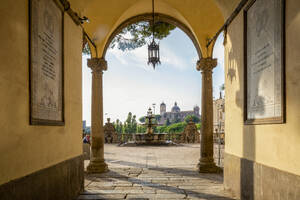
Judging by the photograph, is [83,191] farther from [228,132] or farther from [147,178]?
[228,132]

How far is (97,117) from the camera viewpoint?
6.63 m

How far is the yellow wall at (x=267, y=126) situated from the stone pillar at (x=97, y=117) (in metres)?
3.68

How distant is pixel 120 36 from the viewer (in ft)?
31.0

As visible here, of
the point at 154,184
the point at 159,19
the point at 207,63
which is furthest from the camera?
the point at 159,19

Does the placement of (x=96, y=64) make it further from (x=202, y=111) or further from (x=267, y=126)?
(x=267, y=126)

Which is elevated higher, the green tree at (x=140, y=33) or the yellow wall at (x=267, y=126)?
the green tree at (x=140, y=33)

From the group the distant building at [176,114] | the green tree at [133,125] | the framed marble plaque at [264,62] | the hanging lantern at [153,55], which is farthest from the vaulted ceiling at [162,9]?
the distant building at [176,114]

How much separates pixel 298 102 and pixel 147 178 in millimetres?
4132

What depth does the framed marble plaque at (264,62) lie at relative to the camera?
2635 mm

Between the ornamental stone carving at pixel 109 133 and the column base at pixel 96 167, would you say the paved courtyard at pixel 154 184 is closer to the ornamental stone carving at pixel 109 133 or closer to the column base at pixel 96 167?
the column base at pixel 96 167

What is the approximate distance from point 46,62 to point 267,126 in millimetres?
3067

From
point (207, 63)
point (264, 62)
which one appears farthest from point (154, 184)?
point (207, 63)

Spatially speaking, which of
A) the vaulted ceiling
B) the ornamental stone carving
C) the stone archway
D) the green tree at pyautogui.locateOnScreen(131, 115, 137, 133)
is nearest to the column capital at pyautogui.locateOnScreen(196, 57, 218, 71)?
the vaulted ceiling

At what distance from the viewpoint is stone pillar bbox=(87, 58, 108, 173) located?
643cm
